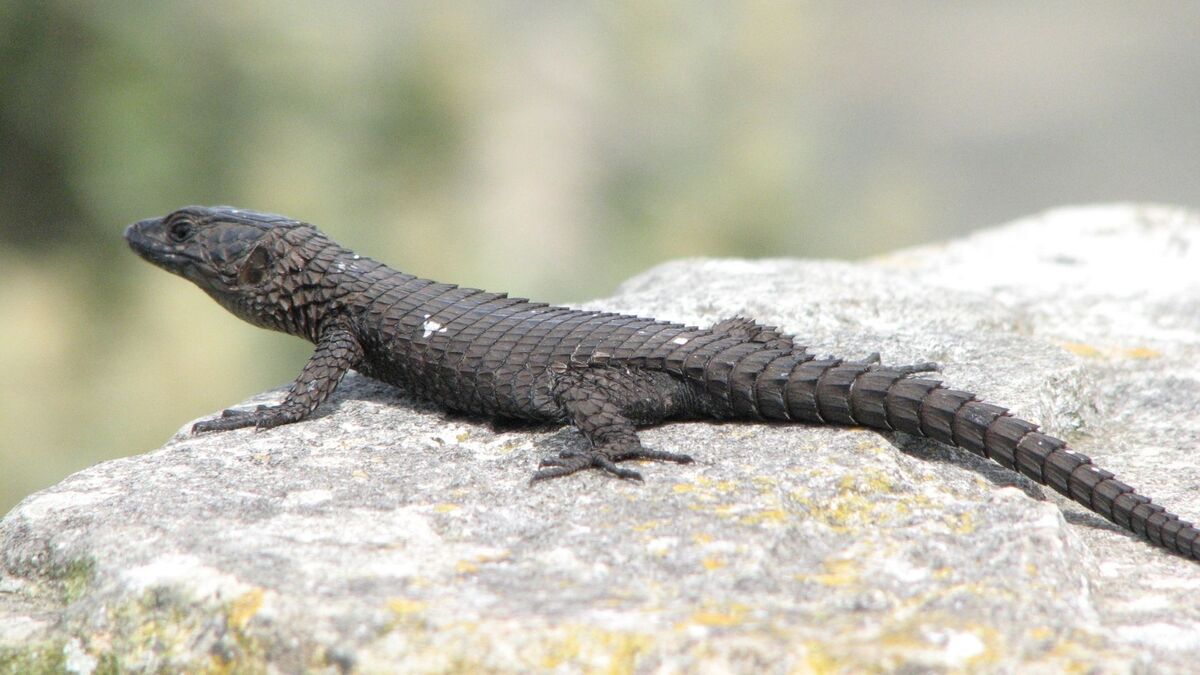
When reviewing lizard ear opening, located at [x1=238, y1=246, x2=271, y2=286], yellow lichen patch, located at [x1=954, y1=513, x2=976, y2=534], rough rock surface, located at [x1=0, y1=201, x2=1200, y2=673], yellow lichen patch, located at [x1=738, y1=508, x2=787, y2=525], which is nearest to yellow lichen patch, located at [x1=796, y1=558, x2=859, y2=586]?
rough rock surface, located at [x1=0, y1=201, x2=1200, y2=673]

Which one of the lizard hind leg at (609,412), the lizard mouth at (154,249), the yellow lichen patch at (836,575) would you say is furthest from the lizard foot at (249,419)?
the yellow lichen patch at (836,575)

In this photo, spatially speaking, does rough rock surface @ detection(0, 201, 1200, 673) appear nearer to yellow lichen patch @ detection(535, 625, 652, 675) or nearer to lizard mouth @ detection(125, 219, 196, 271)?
yellow lichen patch @ detection(535, 625, 652, 675)

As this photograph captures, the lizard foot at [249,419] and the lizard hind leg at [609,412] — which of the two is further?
the lizard foot at [249,419]

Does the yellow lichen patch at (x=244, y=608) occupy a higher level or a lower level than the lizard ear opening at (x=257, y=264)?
lower

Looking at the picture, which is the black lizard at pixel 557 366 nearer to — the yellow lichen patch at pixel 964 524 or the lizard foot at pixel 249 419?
the lizard foot at pixel 249 419

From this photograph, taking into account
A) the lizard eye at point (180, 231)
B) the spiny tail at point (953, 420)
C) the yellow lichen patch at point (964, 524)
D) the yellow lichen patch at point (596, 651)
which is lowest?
the yellow lichen patch at point (596, 651)

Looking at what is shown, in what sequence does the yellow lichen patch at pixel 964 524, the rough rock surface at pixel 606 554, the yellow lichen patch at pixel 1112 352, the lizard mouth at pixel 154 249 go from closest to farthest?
1. the rough rock surface at pixel 606 554
2. the yellow lichen patch at pixel 964 524
3. the lizard mouth at pixel 154 249
4. the yellow lichen patch at pixel 1112 352

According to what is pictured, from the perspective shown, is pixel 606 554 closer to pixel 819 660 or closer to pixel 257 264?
pixel 819 660

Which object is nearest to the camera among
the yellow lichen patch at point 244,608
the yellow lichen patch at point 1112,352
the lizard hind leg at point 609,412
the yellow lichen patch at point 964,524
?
the yellow lichen patch at point 244,608
